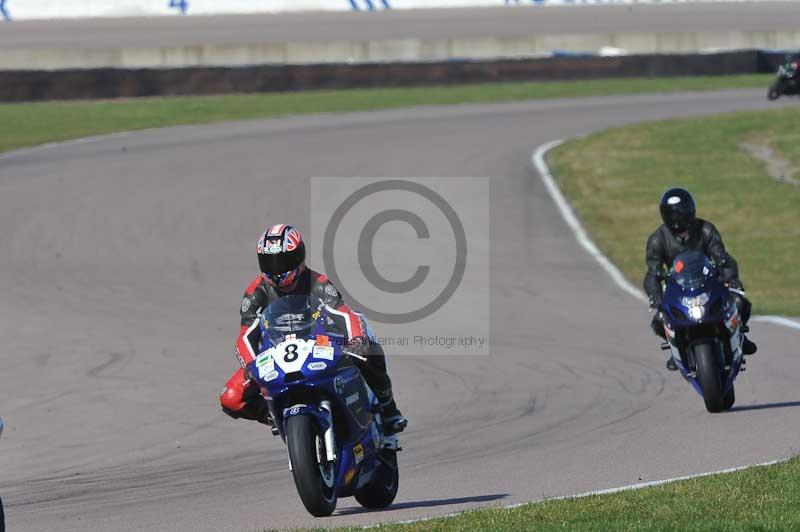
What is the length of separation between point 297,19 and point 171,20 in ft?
13.6

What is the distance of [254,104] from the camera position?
118ft

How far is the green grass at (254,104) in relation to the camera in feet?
103

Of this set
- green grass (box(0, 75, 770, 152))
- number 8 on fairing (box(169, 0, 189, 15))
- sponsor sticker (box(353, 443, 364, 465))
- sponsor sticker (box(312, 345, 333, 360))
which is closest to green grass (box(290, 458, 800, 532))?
sponsor sticker (box(353, 443, 364, 465))

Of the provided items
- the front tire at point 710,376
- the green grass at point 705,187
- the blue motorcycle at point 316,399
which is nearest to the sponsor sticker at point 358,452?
the blue motorcycle at point 316,399

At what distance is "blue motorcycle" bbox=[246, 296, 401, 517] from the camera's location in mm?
7496

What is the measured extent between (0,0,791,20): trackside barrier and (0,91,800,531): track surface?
23.5m

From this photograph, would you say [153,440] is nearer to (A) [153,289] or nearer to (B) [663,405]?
(B) [663,405]

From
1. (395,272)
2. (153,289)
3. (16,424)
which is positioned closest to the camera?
(16,424)

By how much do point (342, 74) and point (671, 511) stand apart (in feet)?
106

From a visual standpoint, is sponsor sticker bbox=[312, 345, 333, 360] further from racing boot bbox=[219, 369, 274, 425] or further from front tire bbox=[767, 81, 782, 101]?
front tire bbox=[767, 81, 782, 101]

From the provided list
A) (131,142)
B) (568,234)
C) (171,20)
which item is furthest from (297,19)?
(568,234)

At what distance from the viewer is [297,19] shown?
49094 millimetres

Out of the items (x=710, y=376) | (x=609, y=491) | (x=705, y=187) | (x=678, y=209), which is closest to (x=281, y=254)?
(x=609, y=491)

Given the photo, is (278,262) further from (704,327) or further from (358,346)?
(704,327)
